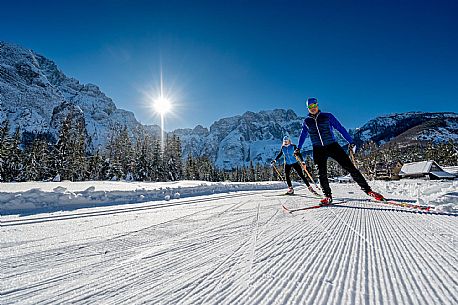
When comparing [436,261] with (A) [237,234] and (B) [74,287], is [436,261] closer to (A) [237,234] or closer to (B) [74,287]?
(A) [237,234]

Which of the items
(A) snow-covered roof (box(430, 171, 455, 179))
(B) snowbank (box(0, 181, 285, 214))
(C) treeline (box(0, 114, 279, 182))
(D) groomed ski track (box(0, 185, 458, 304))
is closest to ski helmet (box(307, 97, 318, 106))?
(D) groomed ski track (box(0, 185, 458, 304))

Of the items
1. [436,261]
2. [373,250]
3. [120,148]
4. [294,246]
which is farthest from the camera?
[120,148]

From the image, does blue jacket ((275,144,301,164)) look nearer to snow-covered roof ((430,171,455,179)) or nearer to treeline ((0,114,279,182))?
treeline ((0,114,279,182))

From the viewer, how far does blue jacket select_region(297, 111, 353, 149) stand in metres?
4.97

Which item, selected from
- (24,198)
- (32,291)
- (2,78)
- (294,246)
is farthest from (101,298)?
(2,78)

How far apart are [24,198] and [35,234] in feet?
8.77

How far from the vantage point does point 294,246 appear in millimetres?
1771

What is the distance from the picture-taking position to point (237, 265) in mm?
1416

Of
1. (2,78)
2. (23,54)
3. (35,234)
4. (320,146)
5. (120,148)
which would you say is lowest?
(35,234)

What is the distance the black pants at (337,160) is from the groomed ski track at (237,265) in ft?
7.46

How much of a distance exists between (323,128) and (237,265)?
429cm

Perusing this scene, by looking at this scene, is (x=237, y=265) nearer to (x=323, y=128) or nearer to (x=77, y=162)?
(x=323, y=128)

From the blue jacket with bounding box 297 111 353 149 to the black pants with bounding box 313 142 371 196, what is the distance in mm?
134

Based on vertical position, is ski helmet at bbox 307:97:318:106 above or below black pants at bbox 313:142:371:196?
above
